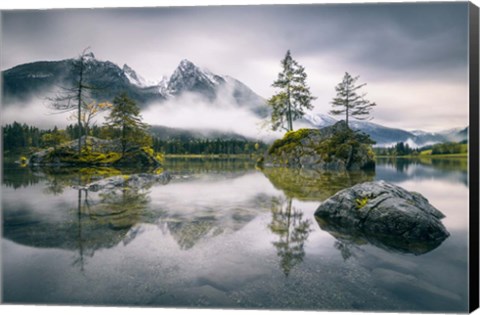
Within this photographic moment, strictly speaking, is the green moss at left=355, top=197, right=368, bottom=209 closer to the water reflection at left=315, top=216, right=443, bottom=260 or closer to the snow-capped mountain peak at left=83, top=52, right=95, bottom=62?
the water reflection at left=315, top=216, right=443, bottom=260

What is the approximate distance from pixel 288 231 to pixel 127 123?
252 inches

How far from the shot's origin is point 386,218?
636cm

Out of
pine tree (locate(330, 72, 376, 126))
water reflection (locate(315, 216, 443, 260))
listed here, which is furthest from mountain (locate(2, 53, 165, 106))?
water reflection (locate(315, 216, 443, 260))

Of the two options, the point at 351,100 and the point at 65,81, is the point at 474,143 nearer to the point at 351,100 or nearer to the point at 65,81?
the point at 351,100

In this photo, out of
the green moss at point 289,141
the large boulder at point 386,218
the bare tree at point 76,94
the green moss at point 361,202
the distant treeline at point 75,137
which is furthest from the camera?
the green moss at point 289,141

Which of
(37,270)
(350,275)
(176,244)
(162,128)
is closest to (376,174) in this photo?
(350,275)

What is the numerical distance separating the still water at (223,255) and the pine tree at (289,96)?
9.28 ft

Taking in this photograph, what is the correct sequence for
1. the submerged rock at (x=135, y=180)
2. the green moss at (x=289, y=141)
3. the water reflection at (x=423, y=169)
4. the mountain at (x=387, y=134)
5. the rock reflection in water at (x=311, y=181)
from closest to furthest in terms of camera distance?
the water reflection at (x=423, y=169) < the mountain at (x=387, y=134) < the rock reflection in water at (x=311, y=181) < the green moss at (x=289, y=141) < the submerged rock at (x=135, y=180)

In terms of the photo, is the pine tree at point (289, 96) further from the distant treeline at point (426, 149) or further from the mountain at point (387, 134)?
the distant treeline at point (426, 149)

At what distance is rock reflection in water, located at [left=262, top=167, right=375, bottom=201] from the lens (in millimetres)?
8914

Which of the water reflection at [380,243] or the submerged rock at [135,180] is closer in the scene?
the water reflection at [380,243]

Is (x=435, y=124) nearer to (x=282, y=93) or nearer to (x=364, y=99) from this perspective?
(x=364, y=99)

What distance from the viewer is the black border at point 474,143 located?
6051 mm

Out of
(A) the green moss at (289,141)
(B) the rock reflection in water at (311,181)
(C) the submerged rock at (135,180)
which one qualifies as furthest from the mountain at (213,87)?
(C) the submerged rock at (135,180)
